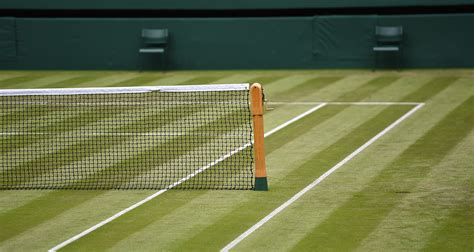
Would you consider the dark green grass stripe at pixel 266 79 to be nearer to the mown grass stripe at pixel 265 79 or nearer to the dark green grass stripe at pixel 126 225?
the mown grass stripe at pixel 265 79

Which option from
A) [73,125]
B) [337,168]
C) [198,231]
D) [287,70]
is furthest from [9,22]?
[198,231]

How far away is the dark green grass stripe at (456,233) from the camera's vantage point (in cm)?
1177

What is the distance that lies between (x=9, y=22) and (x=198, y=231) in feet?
72.5

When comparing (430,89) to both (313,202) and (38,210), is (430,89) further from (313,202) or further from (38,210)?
(38,210)

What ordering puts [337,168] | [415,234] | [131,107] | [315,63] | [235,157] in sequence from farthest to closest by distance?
[315,63], [131,107], [235,157], [337,168], [415,234]

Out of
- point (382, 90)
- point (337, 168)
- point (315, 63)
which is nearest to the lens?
point (337, 168)

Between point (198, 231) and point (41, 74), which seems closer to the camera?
point (198, 231)

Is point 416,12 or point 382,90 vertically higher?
point 416,12

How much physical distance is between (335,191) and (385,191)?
2.73 ft

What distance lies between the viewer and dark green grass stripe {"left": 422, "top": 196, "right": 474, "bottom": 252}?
463 inches

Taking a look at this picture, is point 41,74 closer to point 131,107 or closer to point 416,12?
point 131,107

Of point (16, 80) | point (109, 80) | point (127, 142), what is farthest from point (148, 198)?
point (16, 80)

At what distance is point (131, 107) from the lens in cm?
2409

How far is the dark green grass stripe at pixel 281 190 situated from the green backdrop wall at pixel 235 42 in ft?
31.9
